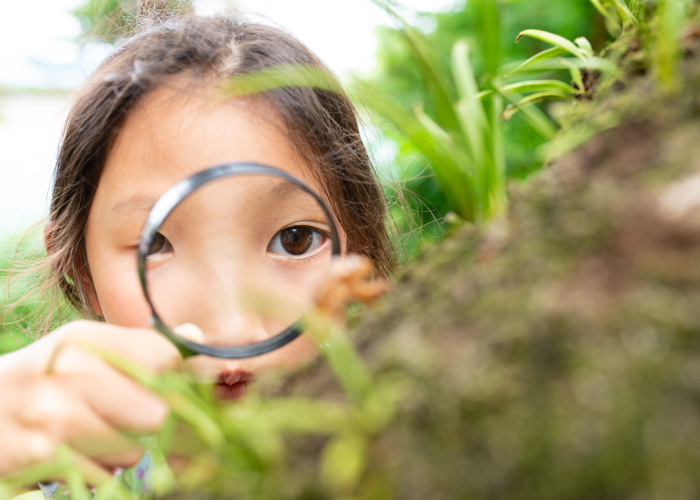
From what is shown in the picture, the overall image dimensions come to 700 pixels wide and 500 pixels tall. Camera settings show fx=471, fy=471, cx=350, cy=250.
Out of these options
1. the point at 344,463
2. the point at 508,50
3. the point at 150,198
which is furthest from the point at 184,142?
the point at 508,50

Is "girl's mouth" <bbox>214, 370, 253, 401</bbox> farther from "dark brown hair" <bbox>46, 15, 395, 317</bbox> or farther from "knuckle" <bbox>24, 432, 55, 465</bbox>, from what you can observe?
"knuckle" <bbox>24, 432, 55, 465</bbox>

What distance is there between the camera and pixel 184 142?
5.07 feet

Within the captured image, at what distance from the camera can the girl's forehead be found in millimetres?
1529

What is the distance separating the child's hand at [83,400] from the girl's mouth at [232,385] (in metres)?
0.79

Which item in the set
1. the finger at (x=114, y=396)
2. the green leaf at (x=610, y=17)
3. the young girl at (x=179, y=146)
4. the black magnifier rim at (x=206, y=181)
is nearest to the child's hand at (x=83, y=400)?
the finger at (x=114, y=396)

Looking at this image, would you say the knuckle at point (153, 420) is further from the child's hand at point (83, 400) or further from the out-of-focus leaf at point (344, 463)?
the out-of-focus leaf at point (344, 463)

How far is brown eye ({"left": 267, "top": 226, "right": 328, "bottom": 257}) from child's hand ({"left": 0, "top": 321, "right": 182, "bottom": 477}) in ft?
2.97

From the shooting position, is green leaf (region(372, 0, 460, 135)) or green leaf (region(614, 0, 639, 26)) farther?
green leaf (region(614, 0, 639, 26))

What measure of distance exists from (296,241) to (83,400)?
101cm

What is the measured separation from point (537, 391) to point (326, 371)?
0.71 ft

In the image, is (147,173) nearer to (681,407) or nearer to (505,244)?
(505,244)

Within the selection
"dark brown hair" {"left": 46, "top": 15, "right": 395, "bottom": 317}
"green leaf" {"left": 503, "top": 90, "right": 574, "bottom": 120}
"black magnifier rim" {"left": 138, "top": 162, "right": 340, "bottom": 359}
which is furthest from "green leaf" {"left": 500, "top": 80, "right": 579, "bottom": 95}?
"dark brown hair" {"left": 46, "top": 15, "right": 395, "bottom": 317}

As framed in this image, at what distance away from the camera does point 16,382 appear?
30.8 inches

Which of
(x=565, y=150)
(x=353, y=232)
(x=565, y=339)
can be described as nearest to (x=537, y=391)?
(x=565, y=339)
